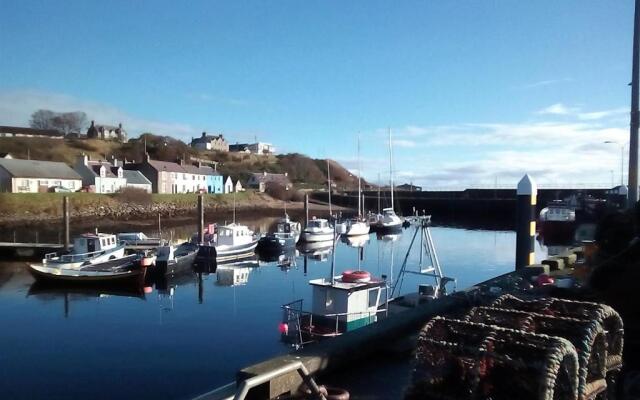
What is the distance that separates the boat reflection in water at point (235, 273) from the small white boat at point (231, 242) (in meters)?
1.32

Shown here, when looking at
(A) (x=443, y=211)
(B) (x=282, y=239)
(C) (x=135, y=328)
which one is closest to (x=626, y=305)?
(C) (x=135, y=328)

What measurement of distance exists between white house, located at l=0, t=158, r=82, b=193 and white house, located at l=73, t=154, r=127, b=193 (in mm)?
1830

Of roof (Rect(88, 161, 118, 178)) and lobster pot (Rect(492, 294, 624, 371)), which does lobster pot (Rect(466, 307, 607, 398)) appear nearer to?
lobster pot (Rect(492, 294, 624, 371))

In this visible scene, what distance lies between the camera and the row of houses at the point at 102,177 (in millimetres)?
75500

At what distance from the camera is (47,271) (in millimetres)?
30812

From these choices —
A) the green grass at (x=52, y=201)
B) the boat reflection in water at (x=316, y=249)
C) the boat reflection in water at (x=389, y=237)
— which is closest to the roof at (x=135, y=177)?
the green grass at (x=52, y=201)

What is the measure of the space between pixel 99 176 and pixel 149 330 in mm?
71601

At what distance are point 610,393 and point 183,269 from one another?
33099mm

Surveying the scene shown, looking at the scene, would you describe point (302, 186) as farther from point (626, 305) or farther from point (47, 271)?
point (626, 305)

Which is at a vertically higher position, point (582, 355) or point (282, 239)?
point (582, 355)

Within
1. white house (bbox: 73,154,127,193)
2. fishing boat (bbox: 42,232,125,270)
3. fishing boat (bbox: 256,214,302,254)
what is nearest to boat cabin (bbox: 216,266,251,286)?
fishing boat (bbox: 42,232,125,270)

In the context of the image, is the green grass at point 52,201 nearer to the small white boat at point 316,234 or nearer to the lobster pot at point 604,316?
the small white boat at point 316,234

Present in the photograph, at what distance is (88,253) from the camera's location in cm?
3441

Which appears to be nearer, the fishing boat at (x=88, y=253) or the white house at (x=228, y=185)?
the fishing boat at (x=88, y=253)
